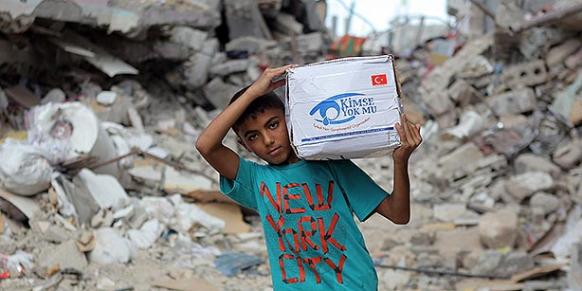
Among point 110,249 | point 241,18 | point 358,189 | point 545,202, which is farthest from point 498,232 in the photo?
point 241,18

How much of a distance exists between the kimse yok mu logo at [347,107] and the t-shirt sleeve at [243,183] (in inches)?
12.3

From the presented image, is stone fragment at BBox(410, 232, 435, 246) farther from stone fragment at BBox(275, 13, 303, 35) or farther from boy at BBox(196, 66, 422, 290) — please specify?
stone fragment at BBox(275, 13, 303, 35)

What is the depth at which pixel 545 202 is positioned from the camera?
5.76 metres

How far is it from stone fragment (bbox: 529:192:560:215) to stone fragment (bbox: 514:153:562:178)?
49 cm

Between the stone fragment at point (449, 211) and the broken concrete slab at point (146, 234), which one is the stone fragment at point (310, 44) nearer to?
the stone fragment at point (449, 211)

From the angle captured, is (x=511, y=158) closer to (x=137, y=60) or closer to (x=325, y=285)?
(x=137, y=60)

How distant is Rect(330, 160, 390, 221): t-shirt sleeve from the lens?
1.91m

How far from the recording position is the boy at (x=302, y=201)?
188cm

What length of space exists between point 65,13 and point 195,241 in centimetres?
256

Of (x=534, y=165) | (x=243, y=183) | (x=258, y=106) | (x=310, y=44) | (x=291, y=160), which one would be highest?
(x=258, y=106)

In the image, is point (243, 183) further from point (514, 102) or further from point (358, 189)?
point (514, 102)

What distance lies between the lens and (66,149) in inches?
197

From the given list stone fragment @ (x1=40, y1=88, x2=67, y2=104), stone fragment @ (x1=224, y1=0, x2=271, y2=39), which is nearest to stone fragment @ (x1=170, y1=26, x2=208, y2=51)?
stone fragment @ (x1=224, y1=0, x2=271, y2=39)

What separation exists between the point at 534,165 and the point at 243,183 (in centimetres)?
522
